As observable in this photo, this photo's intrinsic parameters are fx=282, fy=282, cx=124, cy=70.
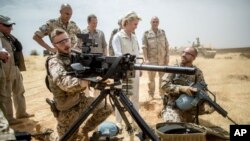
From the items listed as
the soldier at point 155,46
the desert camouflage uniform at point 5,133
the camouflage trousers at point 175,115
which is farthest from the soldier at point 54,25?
the desert camouflage uniform at point 5,133

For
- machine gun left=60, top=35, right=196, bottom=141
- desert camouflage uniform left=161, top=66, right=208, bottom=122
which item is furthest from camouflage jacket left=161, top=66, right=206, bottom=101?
machine gun left=60, top=35, right=196, bottom=141

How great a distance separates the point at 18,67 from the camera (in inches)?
270

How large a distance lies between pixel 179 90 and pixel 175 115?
51 centimetres

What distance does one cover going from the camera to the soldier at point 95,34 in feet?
25.2

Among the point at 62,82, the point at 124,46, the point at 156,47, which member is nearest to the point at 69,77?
the point at 62,82

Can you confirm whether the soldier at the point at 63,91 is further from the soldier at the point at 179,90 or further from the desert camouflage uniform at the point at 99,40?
the desert camouflage uniform at the point at 99,40

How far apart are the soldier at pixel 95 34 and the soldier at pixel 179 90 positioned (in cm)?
269

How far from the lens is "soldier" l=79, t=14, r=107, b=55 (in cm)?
768

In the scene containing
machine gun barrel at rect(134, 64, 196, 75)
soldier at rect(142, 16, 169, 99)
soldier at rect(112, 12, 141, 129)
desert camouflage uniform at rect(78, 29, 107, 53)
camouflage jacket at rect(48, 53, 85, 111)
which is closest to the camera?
machine gun barrel at rect(134, 64, 196, 75)

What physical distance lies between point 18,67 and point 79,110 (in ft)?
9.75

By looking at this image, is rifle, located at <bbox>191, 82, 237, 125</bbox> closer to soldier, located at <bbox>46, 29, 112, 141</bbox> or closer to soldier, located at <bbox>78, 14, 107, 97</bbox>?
soldier, located at <bbox>46, 29, 112, 141</bbox>

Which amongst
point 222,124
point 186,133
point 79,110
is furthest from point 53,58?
point 222,124

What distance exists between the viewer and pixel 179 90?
217 inches

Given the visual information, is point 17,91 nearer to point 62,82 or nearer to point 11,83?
point 11,83
